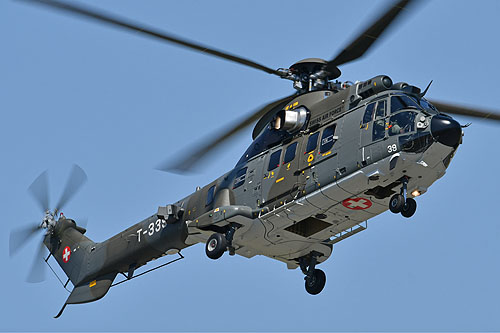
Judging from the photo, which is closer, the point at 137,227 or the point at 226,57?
the point at 226,57

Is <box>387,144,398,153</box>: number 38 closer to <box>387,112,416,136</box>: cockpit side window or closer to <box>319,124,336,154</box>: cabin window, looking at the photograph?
<box>387,112,416,136</box>: cockpit side window

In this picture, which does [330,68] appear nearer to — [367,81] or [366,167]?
[367,81]

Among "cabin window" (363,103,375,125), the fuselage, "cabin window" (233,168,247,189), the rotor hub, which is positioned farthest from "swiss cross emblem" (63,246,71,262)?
"cabin window" (363,103,375,125)

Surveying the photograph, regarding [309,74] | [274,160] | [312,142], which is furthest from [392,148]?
[309,74]

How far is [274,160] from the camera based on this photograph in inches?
993

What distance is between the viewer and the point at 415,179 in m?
23.0

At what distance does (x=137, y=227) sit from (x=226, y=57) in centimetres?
735

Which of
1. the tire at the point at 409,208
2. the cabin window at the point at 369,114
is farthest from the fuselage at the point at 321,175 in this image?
the tire at the point at 409,208

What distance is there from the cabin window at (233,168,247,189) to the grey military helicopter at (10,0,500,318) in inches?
1.6

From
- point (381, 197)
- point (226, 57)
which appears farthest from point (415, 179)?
point (226, 57)

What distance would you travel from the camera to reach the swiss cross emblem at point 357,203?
933 inches

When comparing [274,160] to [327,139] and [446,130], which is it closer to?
[327,139]

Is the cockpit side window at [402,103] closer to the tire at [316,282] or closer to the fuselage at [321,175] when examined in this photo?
the fuselage at [321,175]

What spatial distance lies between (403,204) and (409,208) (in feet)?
0.94
